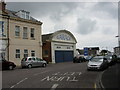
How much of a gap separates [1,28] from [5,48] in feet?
9.70

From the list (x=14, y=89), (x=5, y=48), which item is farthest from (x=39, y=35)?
(x=14, y=89)

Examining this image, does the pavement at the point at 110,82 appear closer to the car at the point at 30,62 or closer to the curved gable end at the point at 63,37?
the car at the point at 30,62

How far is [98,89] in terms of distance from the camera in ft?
31.9

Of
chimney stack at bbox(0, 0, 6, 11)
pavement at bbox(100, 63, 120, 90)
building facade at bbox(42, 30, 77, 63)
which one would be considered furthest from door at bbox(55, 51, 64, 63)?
pavement at bbox(100, 63, 120, 90)

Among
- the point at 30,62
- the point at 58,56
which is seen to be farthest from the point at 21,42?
the point at 58,56

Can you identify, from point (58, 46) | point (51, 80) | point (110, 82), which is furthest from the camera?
point (58, 46)

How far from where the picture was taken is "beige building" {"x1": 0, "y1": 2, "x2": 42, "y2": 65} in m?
28.6

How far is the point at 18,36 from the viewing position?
30.9 meters

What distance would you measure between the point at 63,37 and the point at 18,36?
13933 millimetres

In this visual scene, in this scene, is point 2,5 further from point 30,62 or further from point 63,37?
point 63,37

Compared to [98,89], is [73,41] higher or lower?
higher

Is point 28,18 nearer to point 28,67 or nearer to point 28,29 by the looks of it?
point 28,29

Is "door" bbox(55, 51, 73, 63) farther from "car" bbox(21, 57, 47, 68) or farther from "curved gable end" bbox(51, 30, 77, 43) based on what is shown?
"car" bbox(21, 57, 47, 68)

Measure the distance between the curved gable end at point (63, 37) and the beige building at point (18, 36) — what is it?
6249 mm
